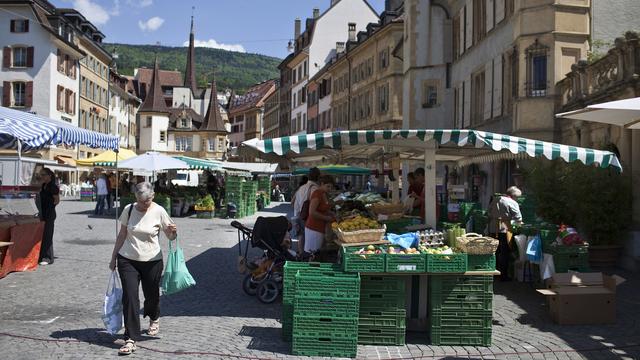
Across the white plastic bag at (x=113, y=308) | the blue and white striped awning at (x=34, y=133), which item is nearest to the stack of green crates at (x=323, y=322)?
the white plastic bag at (x=113, y=308)

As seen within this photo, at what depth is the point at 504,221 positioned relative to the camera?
40.2 feet

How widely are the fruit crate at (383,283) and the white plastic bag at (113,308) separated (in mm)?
2691

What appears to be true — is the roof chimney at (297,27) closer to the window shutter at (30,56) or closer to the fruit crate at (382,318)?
the window shutter at (30,56)

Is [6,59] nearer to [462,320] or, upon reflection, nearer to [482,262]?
[482,262]

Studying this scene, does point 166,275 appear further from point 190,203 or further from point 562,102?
point 190,203

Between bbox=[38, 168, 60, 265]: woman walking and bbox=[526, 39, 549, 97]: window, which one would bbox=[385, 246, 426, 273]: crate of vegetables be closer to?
bbox=[38, 168, 60, 265]: woman walking

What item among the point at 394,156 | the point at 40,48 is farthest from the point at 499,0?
the point at 40,48

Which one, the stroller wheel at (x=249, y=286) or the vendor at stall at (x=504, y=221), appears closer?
the stroller wheel at (x=249, y=286)

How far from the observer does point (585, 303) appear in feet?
29.3

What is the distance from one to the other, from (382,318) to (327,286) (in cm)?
85

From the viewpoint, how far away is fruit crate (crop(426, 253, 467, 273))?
7.67 meters

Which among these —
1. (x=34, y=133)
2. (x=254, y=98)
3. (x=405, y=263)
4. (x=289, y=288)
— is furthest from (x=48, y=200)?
(x=254, y=98)

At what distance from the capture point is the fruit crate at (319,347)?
7.16 meters

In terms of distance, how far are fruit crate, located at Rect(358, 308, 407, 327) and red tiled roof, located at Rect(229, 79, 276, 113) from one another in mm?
102577
